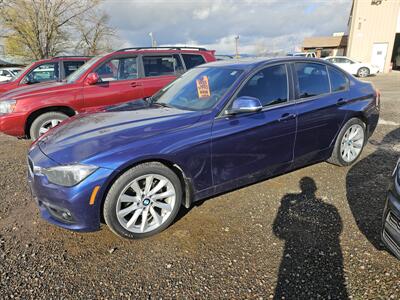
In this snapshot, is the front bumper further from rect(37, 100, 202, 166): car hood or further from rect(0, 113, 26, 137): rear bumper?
rect(0, 113, 26, 137): rear bumper

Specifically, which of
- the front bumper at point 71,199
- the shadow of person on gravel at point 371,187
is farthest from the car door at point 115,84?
the shadow of person on gravel at point 371,187

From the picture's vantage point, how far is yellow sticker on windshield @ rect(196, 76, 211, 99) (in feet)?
11.2

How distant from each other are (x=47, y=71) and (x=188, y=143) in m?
7.17

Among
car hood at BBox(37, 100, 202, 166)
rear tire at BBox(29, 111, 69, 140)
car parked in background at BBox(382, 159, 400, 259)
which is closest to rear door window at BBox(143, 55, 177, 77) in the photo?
rear tire at BBox(29, 111, 69, 140)

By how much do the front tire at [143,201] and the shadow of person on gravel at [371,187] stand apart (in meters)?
1.91

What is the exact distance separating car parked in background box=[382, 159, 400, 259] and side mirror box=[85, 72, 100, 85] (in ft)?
16.6

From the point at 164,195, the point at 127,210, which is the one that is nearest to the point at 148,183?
the point at 164,195

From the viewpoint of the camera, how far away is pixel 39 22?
73.8 feet

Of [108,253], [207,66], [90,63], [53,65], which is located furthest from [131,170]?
[53,65]

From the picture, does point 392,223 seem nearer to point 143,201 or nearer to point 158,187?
point 158,187

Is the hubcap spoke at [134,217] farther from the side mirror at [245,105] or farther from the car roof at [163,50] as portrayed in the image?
the car roof at [163,50]

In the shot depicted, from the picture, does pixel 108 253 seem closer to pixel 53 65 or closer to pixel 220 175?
pixel 220 175

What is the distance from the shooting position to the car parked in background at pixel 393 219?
221cm

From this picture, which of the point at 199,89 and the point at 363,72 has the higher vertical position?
the point at 199,89
